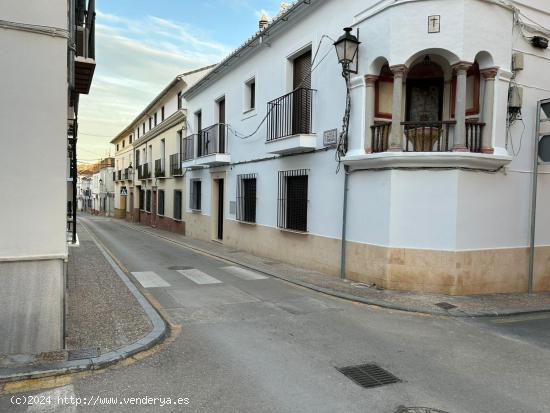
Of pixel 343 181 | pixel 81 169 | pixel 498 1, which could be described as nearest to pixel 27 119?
pixel 343 181

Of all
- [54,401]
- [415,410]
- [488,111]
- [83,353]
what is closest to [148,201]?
[488,111]

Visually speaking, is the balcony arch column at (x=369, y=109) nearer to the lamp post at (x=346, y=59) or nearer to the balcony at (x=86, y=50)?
the lamp post at (x=346, y=59)

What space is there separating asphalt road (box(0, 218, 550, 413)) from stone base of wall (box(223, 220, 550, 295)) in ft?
3.75

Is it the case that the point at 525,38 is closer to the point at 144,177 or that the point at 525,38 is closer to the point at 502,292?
the point at 502,292

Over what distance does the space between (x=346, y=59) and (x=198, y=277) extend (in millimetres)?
5416

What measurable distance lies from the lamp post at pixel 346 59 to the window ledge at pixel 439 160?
1.05 meters

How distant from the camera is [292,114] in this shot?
34.5 ft

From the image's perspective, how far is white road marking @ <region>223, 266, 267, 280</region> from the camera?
917 cm

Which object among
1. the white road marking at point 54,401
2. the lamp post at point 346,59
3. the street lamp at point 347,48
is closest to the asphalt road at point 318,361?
the white road marking at point 54,401

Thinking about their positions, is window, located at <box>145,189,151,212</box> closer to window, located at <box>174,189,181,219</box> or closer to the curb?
window, located at <box>174,189,181,219</box>

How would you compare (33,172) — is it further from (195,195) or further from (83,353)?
(195,195)

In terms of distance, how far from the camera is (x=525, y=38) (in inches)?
320

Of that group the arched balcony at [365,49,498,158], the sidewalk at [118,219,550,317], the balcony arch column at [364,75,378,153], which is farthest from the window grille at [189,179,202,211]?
the arched balcony at [365,49,498,158]

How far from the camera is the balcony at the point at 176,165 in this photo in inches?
805
